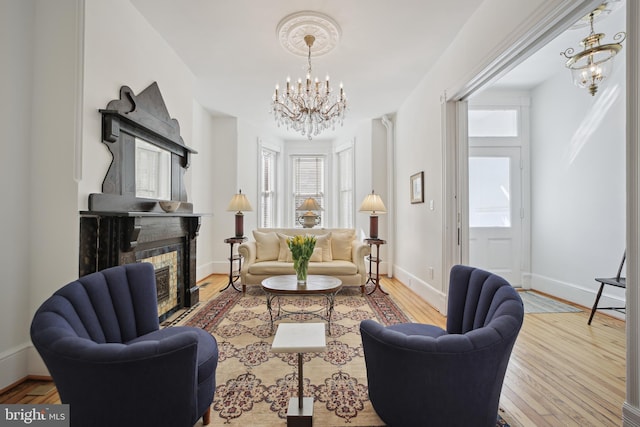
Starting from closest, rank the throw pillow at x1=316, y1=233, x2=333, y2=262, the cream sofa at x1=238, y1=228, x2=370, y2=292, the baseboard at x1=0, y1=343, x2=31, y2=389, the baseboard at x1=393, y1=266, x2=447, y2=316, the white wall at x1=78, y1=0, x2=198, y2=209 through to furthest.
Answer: the baseboard at x1=0, y1=343, x2=31, y2=389
the white wall at x1=78, y1=0, x2=198, y2=209
the baseboard at x1=393, y1=266, x2=447, y2=316
the cream sofa at x1=238, y1=228, x2=370, y2=292
the throw pillow at x1=316, y1=233, x2=333, y2=262

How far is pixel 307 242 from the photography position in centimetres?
301

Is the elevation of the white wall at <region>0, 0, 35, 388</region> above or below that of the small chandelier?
below

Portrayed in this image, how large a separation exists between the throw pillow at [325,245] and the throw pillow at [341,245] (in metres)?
0.09

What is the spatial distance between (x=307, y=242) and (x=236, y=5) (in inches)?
87.0

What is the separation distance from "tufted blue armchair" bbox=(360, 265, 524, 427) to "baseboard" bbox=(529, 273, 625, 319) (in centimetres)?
301

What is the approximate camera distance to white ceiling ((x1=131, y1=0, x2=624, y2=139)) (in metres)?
2.66

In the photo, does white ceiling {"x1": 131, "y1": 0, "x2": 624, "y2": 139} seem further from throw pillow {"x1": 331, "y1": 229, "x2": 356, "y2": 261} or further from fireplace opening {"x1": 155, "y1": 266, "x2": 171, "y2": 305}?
fireplace opening {"x1": 155, "y1": 266, "x2": 171, "y2": 305}

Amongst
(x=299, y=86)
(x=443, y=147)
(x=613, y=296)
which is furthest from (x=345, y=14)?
(x=613, y=296)

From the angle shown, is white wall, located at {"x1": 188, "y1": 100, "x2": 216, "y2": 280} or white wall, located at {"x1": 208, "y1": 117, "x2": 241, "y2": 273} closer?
white wall, located at {"x1": 188, "y1": 100, "x2": 216, "y2": 280}

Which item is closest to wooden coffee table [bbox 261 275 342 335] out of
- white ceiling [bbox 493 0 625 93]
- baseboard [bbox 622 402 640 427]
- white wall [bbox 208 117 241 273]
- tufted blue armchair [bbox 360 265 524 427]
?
tufted blue armchair [bbox 360 265 524 427]

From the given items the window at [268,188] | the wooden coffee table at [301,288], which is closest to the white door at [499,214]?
the wooden coffee table at [301,288]

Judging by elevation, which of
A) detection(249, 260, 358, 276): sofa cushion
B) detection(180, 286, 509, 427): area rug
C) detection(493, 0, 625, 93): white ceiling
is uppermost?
detection(493, 0, 625, 93): white ceiling

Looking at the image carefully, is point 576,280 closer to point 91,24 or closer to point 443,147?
point 443,147

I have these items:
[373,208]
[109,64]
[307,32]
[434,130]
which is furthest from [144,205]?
[434,130]
